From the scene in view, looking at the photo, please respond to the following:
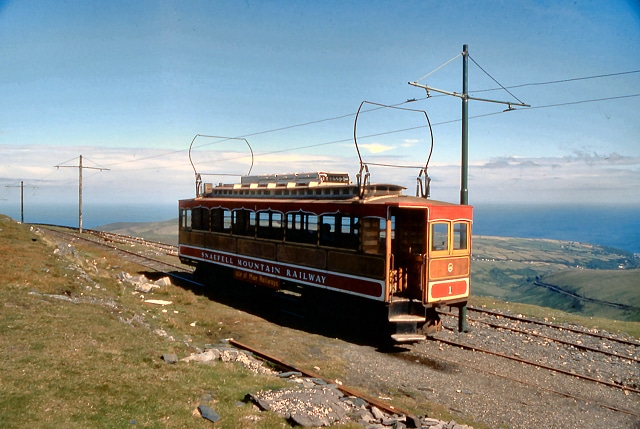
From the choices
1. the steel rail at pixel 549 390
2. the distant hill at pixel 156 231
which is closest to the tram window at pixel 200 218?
the steel rail at pixel 549 390

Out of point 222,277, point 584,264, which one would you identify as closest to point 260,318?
point 222,277

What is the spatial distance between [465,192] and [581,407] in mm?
6754

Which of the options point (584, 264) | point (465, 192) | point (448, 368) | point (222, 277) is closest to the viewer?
point (448, 368)

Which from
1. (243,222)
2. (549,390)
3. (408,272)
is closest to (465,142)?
(408,272)

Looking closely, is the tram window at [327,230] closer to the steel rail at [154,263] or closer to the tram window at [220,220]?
the tram window at [220,220]

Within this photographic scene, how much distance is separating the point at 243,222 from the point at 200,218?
11.8 ft

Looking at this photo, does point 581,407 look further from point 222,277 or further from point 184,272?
point 184,272

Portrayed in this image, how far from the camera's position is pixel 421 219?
1276cm

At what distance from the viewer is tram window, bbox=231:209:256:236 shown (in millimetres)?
16722

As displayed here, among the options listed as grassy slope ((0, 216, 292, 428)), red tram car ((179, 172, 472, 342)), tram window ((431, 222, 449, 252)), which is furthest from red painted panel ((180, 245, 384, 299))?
grassy slope ((0, 216, 292, 428))

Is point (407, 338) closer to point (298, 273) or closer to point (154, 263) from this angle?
point (298, 273)

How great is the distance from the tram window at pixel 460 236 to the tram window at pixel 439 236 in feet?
1.13

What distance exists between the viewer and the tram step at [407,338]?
11731mm

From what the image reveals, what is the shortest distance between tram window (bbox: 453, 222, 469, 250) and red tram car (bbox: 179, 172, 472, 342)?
0.03m
